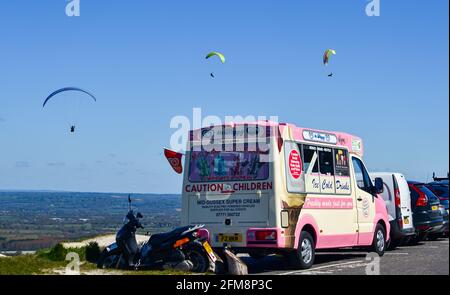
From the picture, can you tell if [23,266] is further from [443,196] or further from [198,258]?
[443,196]

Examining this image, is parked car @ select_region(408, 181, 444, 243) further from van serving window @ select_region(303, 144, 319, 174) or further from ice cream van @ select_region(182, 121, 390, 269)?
van serving window @ select_region(303, 144, 319, 174)

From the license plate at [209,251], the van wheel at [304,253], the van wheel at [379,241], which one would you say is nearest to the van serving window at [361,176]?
the van wheel at [379,241]

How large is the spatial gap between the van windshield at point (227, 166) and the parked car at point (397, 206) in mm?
6520

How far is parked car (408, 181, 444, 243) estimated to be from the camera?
68.1ft

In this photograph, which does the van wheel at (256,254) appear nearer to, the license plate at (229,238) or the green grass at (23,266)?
the license plate at (229,238)

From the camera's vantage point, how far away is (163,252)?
13.8m

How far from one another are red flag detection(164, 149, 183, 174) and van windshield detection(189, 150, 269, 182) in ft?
1.01

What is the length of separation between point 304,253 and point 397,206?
18.8 ft

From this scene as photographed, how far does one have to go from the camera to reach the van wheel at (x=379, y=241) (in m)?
17.7

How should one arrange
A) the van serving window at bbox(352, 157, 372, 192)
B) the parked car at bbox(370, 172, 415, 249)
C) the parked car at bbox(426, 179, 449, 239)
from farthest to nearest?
the parked car at bbox(426, 179, 449, 239), the parked car at bbox(370, 172, 415, 249), the van serving window at bbox(352, 157, 372, 192)

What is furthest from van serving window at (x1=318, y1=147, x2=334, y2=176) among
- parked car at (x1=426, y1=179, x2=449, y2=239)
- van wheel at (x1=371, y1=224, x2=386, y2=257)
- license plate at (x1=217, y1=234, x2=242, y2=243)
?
parked car at (x1=426, y1=179, x2=449, y2=239)
